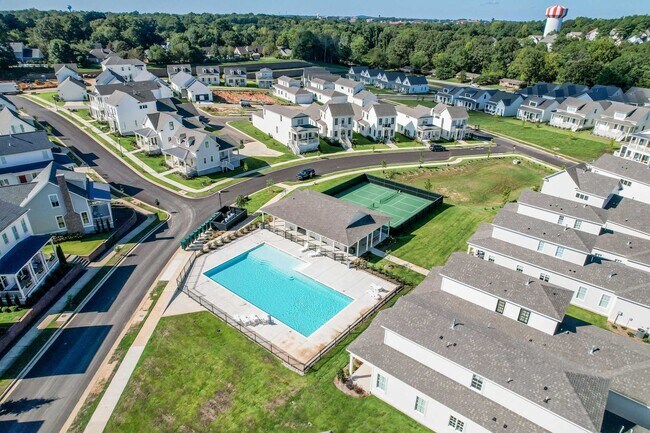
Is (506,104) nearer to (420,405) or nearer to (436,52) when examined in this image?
(436,52)

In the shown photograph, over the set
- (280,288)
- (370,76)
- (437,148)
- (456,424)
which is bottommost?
(280,288)

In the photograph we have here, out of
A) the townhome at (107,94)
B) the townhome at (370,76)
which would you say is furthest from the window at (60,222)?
the townhome at (370,76)

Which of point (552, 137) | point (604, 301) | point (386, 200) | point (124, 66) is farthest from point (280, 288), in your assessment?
point (124, 66)

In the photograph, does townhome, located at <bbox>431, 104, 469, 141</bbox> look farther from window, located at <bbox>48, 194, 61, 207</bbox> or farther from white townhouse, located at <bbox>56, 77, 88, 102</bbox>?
white townhouse, located at <bbox>56, 77, 88, 102</bbox>

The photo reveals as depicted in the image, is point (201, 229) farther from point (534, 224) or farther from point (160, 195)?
point (534, 224)

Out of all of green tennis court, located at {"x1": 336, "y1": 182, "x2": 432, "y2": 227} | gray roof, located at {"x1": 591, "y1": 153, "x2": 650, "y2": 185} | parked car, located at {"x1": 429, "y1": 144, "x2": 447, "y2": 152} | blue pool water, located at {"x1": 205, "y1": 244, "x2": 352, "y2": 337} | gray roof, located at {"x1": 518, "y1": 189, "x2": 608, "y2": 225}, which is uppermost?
gray roof, located at {"x1": 591, "y1": 153, "x2": 650, "y2": 185}

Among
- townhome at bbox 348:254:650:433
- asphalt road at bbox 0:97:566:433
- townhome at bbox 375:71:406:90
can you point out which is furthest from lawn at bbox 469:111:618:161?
townhome at bbox 348:254:650:433
